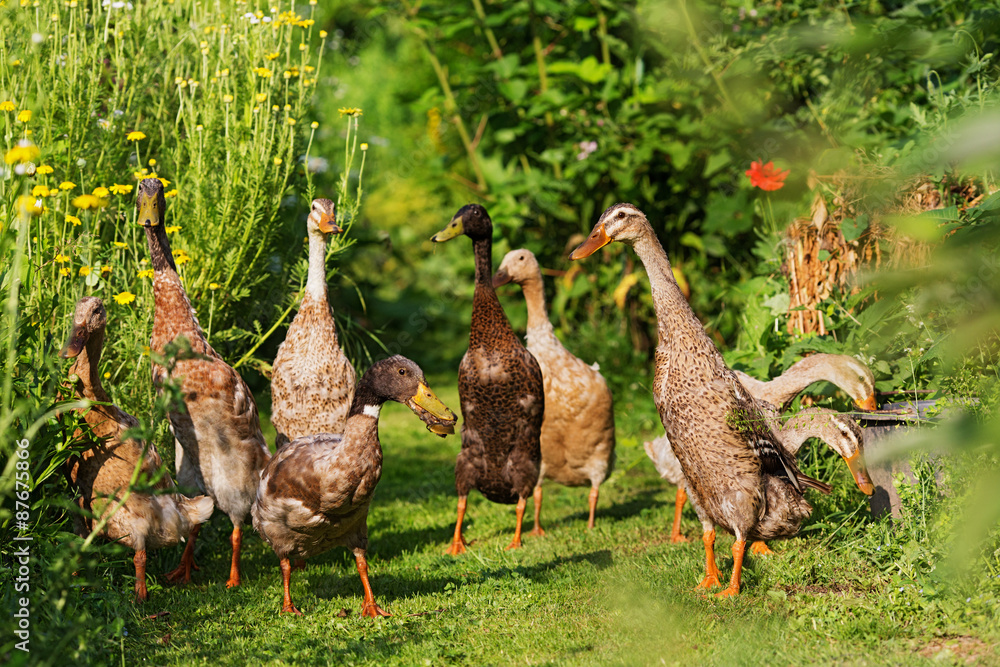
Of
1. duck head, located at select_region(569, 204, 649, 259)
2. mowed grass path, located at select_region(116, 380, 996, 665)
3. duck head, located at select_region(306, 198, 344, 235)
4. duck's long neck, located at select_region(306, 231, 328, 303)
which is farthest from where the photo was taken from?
duck's long neck, located at select_region(306, 231, 328, 303)

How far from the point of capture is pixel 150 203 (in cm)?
443

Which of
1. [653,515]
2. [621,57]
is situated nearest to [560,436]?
[653,515]

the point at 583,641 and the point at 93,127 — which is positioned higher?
the point at 93,127

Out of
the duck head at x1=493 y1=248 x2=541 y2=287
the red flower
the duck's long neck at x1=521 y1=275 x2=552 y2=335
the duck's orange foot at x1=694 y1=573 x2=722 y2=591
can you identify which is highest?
the red flower

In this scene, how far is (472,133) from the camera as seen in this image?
9492 millimetres

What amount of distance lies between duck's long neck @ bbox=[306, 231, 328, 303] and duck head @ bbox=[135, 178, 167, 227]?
0.83m

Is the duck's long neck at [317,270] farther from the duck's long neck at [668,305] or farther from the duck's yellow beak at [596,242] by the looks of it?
the duck's long neck at [668,305]

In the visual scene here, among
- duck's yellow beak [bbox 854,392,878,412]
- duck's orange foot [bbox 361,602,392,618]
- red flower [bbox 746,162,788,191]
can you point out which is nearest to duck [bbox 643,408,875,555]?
duck's yellow beak [bbox 854,392,878,412]

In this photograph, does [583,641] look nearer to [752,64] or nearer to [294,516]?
[294,516]

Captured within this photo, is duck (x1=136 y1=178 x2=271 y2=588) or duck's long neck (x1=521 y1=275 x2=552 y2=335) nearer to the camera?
duck (x1=136 y1=178 x2=271 y2=588)

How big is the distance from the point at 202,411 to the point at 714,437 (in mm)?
2500

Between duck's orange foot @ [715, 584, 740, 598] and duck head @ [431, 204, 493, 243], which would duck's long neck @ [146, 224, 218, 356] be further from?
duck's orange foot @ [715, 584, 740, 598]

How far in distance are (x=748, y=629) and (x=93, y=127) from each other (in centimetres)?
433

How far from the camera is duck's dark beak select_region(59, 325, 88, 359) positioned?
3.74 meters
